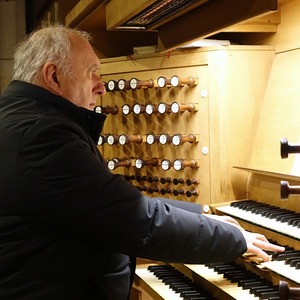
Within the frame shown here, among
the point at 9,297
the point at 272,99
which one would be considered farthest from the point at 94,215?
the point at 272,99

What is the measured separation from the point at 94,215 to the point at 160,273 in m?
1.20

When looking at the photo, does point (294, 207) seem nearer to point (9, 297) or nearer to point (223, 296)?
point (223, 296)

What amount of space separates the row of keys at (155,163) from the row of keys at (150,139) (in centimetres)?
11

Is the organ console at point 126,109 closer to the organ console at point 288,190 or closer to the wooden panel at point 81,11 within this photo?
the wooden panel at point 81,11

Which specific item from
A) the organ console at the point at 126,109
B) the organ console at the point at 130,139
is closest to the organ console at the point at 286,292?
the organ console at the point at 130,139

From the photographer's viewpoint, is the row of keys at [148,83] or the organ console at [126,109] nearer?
the row of keys at [148,83]

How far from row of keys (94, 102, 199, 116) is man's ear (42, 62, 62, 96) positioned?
1498 millimetres

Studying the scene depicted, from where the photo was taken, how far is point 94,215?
57.3 inches

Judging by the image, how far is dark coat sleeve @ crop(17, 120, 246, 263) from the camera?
4.73ft

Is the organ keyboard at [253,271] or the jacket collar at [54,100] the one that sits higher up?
the jacket collar at [54,100]

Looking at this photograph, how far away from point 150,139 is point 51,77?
165cm

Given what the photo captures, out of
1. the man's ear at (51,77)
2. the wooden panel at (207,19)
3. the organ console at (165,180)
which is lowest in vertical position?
the organ console at (165,180)

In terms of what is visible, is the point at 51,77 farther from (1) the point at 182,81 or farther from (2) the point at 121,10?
(1) the point at 182,81

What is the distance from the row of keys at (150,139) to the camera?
3127 millimetres
